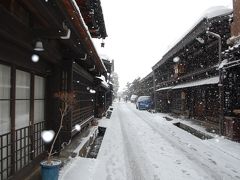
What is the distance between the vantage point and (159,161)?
9.62 meters

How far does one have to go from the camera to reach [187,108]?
88.2 ft

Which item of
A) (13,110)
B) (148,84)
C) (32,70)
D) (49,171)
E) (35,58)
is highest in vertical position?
(148,84)

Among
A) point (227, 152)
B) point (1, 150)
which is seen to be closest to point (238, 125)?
point (227, 152)

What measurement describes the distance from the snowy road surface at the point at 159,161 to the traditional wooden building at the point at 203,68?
3.68 meters

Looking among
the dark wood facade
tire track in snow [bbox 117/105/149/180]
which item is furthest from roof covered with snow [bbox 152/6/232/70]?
the dark wood facade

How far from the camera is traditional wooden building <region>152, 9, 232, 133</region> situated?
18125 mm

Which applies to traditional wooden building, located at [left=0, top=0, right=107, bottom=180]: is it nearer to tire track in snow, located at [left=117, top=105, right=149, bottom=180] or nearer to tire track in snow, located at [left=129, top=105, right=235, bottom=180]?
tire track in snow, located at [left=117, top=105, right=149, bottom=180]

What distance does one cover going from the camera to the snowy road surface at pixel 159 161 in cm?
786

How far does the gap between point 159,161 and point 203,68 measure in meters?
13.0

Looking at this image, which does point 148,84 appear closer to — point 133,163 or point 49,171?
point 133,163

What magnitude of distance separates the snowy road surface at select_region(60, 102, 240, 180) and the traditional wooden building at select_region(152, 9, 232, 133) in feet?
12.1

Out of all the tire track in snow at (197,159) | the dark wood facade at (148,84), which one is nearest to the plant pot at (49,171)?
the tire track in snow at (197,159)

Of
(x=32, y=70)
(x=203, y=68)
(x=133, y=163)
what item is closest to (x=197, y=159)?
(x=133, y=163)

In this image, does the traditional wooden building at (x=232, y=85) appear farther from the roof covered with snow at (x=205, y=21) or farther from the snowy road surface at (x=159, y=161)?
the roof covered with snow at (x=205, y=21)
